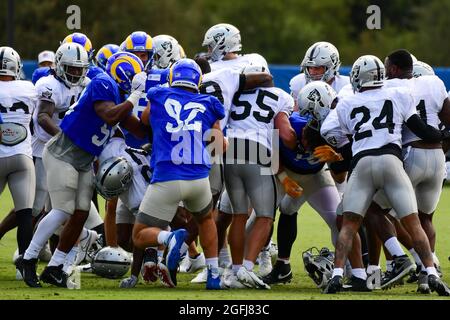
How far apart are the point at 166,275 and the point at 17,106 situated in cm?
197

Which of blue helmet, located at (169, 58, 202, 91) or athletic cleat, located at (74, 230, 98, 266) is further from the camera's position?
athletic cleat, located at (74, 230, 98, 266)

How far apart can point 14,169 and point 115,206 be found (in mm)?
1125

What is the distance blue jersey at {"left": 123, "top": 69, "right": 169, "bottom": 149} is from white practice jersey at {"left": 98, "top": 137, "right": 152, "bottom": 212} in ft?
0.56

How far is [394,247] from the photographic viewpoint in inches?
367

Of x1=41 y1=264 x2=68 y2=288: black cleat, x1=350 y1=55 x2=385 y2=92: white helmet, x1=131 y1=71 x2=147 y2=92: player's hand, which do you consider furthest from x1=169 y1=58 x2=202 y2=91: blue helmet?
x1=41 y1=264 x2=68 y2=288: black cleat

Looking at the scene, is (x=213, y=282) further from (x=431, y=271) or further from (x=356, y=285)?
(x=431, y=271)

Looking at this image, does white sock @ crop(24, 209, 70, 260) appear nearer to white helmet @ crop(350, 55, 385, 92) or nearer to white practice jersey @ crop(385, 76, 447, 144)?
white helmet @ crop(350, 55, 385, 92)

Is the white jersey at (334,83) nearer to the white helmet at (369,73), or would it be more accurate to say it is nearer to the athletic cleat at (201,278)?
the white helmet at (369,73)

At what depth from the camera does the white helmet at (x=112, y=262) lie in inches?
375

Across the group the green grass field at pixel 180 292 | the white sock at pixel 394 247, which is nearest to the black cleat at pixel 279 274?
the green grass field at pixel 180 292

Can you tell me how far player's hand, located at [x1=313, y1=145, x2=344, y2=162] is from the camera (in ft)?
30.1

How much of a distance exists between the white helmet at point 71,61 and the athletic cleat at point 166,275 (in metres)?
1.74

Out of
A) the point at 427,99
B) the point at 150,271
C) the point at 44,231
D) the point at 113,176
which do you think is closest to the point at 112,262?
the point at 150,271
